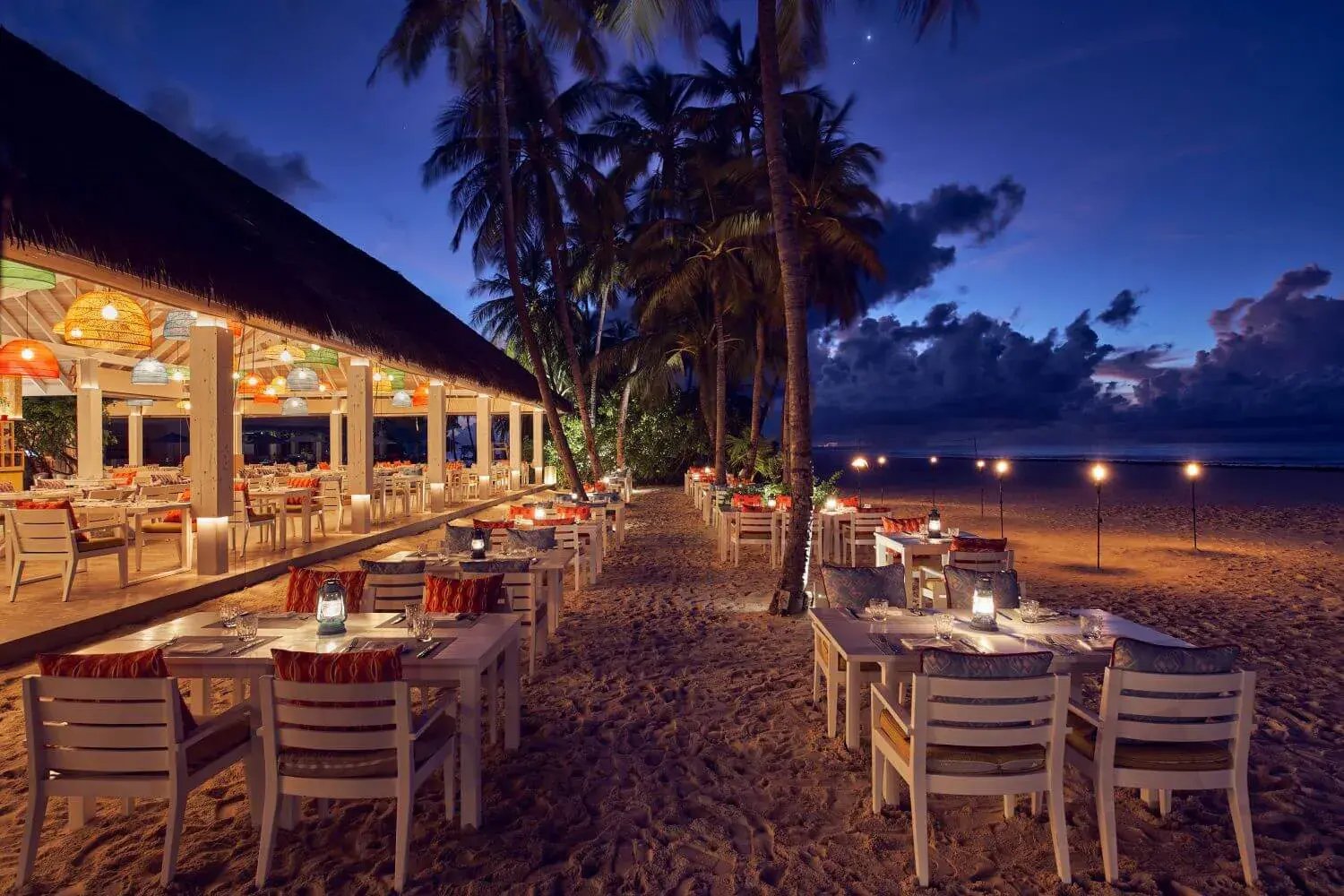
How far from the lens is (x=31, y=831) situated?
242 centimetres

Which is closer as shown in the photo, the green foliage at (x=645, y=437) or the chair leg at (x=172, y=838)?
the chair leg at (x=172, y=838)

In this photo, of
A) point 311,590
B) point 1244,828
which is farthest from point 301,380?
point 1244,828

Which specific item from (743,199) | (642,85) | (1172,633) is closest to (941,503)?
(743,199)

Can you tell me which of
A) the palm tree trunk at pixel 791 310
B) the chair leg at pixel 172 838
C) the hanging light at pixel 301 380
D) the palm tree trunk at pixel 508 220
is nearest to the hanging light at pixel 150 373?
the hanging light at pixel 301 380

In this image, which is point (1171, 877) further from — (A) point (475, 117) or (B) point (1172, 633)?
(A) point (475, 117)

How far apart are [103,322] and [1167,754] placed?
9.22m

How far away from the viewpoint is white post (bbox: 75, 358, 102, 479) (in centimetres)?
1134

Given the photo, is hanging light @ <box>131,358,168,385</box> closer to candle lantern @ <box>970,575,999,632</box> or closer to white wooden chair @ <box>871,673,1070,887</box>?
candle lantern @ <box>970,575,999,632</box>

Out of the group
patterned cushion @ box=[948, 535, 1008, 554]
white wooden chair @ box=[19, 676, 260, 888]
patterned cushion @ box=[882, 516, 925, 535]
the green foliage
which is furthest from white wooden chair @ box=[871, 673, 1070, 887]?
the green foliage

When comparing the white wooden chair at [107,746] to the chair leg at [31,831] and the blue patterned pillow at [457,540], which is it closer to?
the chair leg at [31,831]

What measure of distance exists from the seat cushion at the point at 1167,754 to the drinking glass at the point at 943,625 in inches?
27.0

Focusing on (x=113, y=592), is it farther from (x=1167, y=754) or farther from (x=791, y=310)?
(x=1167, y=754)

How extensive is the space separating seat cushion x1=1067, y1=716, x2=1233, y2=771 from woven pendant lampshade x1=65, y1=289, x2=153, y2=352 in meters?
8.79

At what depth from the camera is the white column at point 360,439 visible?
34.1ft
